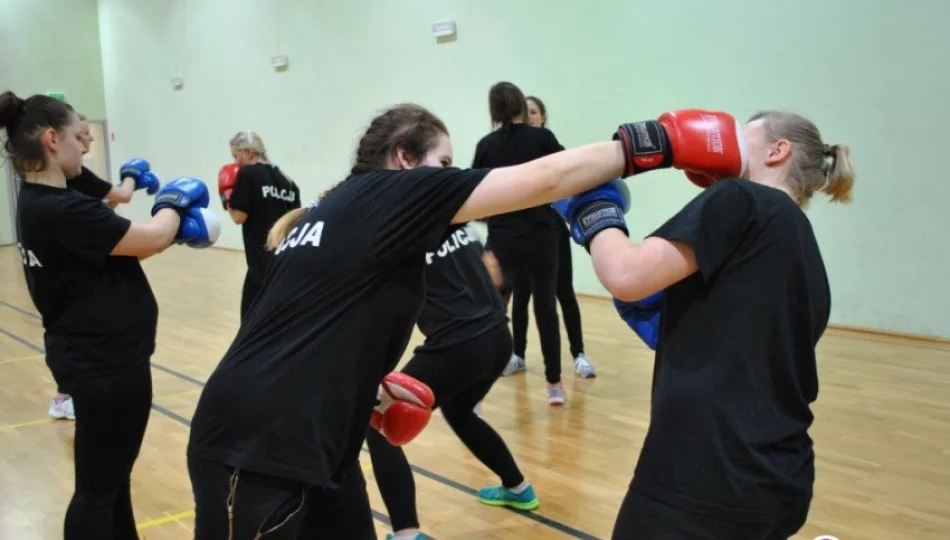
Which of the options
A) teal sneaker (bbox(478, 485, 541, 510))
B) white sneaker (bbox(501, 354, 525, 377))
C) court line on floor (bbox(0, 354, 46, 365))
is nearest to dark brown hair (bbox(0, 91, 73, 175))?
teal sneaker (bbox(478, 485, 541, 510))

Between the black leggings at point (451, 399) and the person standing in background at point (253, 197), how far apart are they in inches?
86.1

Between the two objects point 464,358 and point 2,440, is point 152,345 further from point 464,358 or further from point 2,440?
point 2,440

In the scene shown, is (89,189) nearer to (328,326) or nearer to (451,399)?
(451,399)

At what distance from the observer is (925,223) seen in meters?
5.99

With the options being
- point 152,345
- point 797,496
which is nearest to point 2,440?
point 152,345

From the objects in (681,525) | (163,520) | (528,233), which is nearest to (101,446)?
(163,520)

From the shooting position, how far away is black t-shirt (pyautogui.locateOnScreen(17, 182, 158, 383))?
232 cm

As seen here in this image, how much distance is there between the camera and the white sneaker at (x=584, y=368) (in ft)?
17.1


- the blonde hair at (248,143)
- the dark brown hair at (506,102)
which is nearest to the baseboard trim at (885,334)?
the dark brown hair at (506,102)

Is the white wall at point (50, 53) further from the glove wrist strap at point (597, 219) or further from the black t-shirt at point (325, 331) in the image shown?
the glove wrist strap at point (597, 219)

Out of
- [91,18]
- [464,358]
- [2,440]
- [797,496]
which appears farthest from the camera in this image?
[91,18]

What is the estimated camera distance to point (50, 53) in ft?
49.1

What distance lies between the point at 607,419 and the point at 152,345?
2499 mm

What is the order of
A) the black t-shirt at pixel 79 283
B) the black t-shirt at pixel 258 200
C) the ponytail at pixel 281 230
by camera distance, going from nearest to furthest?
the ponytail at pixel 281 230 < the black t-shirt at pixel 79 283 < the black t-shirt at pixel 258 200
